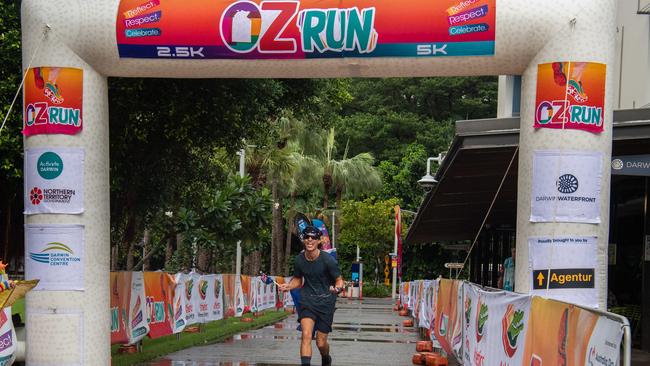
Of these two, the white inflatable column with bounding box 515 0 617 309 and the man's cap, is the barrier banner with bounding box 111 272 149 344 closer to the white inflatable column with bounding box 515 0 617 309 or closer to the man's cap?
the man's cap

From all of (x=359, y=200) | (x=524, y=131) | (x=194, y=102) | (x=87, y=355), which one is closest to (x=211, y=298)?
(x=194, y=102)

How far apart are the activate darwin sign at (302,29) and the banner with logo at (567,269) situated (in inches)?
80.1

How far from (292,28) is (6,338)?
13.2 ft

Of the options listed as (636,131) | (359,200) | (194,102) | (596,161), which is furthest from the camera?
(359,200)

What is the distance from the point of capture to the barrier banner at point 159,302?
15.0 m

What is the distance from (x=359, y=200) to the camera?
68375mm

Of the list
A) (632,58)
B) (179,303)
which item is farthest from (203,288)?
(632,58)

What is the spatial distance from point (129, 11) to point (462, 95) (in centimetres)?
6398

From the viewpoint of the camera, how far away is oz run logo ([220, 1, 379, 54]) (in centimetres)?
954

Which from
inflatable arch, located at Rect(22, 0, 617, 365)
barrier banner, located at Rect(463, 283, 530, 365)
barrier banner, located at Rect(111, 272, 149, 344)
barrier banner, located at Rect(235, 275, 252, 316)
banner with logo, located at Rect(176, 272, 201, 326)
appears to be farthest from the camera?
barrier banner, located at Rect(235, 275, 252, 316)

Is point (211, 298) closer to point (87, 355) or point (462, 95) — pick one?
point (87, 355)

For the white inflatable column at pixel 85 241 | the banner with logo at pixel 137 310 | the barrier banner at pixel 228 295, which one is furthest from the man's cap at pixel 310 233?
the barrier banner at pixel 228 295

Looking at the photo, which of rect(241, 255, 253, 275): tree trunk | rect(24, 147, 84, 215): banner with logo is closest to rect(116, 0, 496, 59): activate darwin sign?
rect(24, 147, 84, 215): banner with logo

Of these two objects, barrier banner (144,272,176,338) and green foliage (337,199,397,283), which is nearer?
barrier banner (144,272,176,338)
